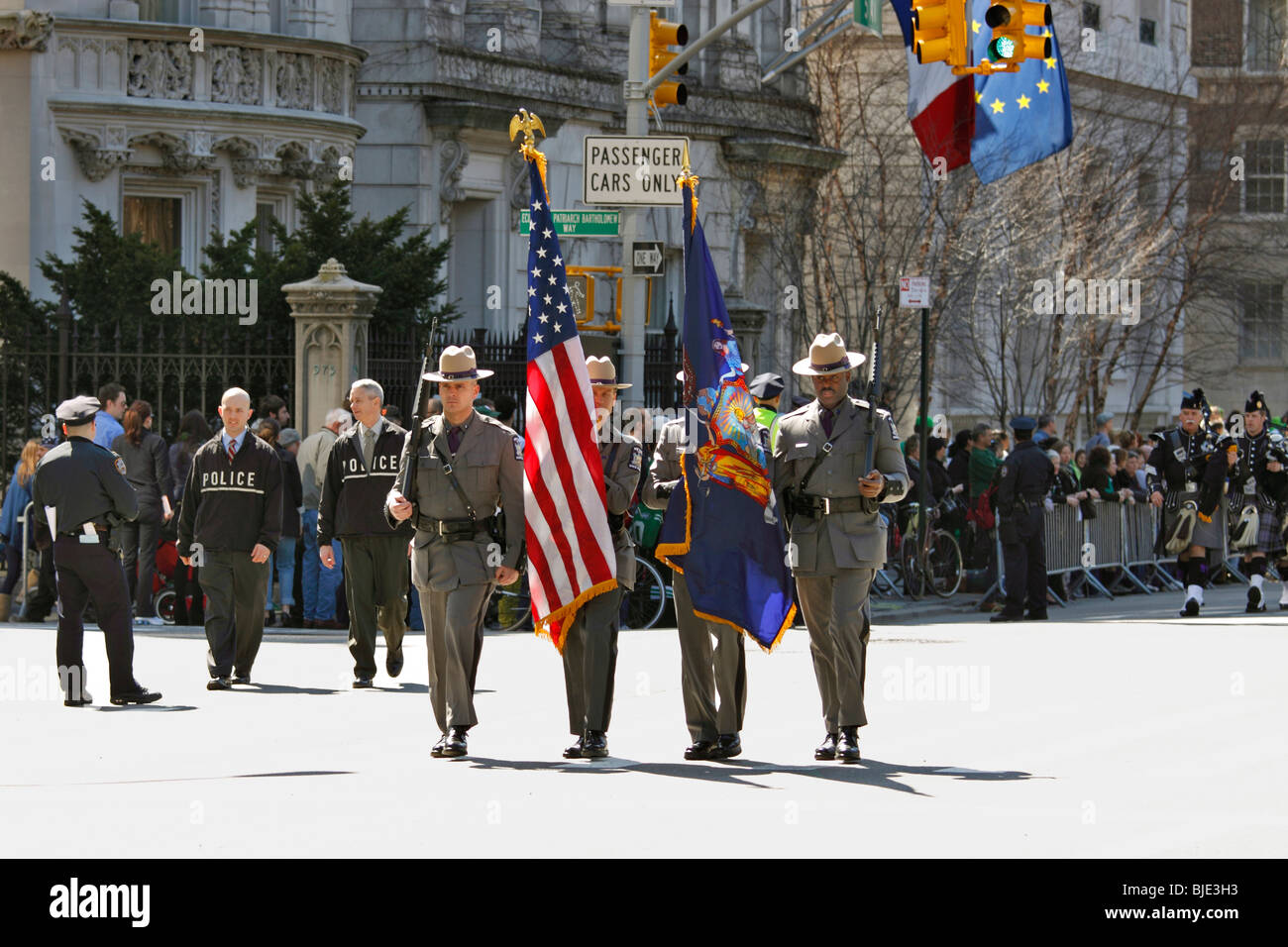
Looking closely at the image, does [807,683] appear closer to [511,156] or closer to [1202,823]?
[1202,823]

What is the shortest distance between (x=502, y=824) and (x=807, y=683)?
19.7ft

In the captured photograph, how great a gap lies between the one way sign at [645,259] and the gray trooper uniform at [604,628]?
298 inches

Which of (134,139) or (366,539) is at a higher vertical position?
(134,139)

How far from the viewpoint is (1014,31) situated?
2036cm

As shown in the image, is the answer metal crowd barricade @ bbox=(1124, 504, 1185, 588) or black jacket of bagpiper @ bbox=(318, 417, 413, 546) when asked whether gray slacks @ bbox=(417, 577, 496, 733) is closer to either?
black jacket of bagpiper @ bbox=(318, 417, 413, 546)

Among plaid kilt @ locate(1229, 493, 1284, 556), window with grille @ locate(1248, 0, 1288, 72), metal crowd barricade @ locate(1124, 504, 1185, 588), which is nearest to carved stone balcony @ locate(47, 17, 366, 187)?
metal crowd barricade @ locate(1124, 504, 1185, 588)

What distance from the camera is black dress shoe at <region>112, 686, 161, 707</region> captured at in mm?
13805

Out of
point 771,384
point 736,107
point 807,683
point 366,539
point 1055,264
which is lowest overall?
point 807,683

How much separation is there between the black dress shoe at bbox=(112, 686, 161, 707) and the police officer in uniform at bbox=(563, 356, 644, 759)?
323 centimetres

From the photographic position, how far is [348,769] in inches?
431

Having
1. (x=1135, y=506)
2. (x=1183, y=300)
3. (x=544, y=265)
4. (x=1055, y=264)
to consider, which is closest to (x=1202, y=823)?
(x=544, y=265)

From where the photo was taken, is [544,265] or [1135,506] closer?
[544,265]

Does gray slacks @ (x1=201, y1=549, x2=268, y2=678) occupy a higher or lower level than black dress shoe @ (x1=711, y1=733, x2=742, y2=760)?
higher

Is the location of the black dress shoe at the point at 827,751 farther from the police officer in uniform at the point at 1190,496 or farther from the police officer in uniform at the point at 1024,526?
the police officer in uniform at the point at 1190,496
